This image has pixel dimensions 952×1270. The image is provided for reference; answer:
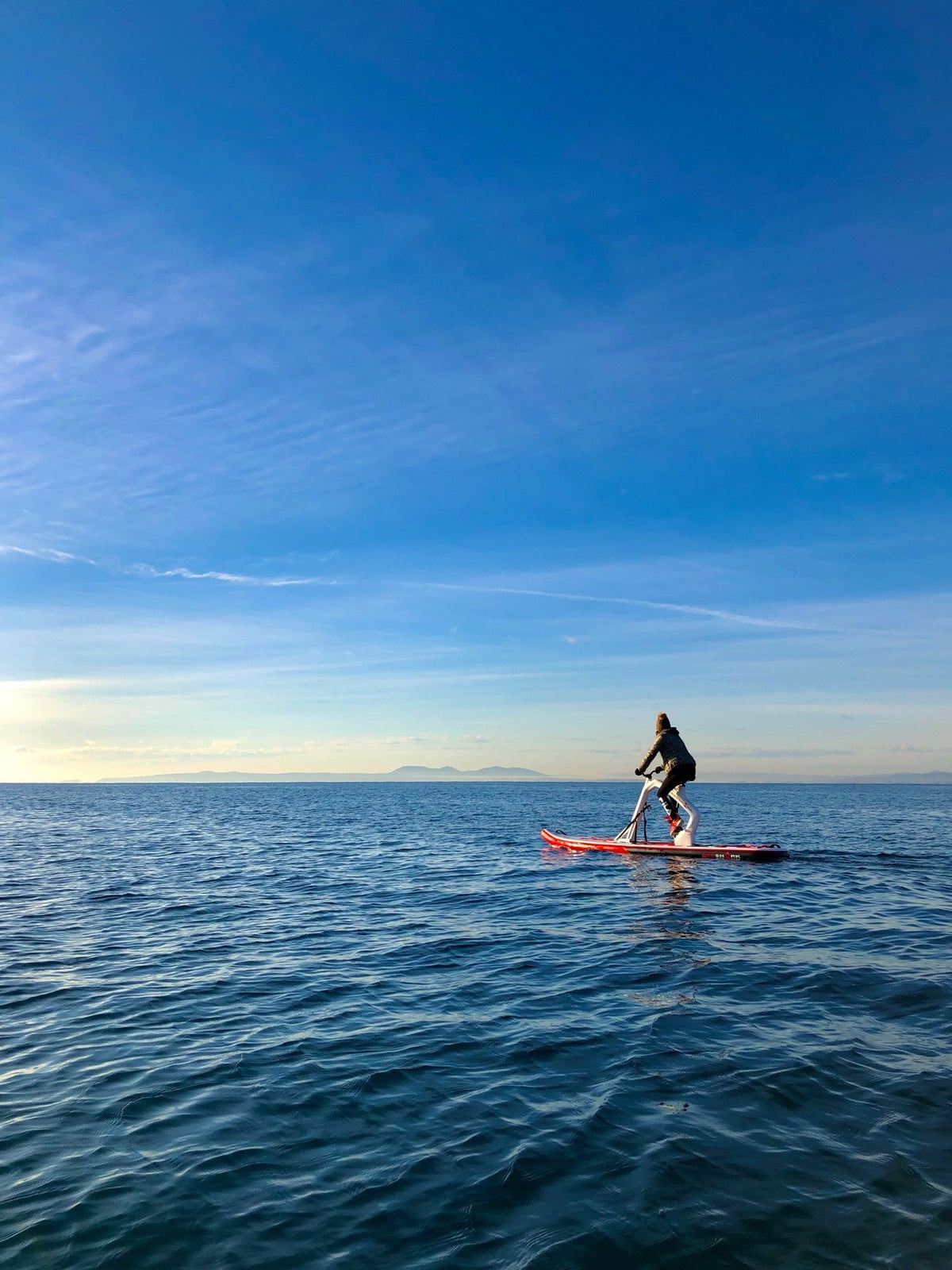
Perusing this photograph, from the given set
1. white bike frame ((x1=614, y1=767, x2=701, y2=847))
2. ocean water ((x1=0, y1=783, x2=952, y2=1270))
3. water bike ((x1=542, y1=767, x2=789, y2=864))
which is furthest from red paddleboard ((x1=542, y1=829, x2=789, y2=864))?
ocean water ((x1=0, y1=783, x2=952, y2=1270))

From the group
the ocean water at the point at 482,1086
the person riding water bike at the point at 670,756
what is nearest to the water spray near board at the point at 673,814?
the person riding water bike at the point at 670,756

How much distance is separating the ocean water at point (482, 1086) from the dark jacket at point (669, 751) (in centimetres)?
701

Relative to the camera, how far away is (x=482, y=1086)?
8.58m

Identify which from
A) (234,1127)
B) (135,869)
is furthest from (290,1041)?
(135,869)

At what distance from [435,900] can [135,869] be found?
46.4 feet

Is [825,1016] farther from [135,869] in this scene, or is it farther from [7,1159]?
[135,869]

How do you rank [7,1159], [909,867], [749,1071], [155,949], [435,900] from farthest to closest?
[909,867]
[435,900]
[155,949]
[749,1071]
[7,1159]

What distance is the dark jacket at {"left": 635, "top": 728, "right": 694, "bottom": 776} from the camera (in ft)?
85.5

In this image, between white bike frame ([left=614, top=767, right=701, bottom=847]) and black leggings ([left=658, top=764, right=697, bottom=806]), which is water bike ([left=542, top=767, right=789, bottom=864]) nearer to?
white bike frame ([left=614, top=767, right=701, bottom=847])

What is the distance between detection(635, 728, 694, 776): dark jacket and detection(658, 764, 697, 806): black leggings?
0.42 ft

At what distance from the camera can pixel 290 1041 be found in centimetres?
1003

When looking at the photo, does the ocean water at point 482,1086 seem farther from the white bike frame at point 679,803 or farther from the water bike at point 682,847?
the water bike at point 682,847

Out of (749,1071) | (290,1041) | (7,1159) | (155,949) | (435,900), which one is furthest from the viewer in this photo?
(435,900)

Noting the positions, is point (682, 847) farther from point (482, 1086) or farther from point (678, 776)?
point (482, 1086)
